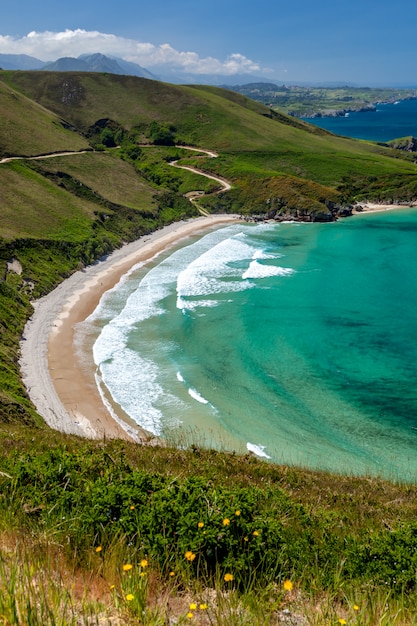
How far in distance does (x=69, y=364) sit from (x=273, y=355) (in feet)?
59.8

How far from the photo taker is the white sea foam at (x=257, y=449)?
28516mm

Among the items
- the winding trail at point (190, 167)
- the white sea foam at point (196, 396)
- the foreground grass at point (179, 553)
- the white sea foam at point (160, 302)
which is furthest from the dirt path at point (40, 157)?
the foreground grass at point (179, 553)

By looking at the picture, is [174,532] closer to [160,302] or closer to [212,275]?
[160,302]

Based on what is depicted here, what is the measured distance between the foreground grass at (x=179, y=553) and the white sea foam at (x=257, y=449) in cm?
1579

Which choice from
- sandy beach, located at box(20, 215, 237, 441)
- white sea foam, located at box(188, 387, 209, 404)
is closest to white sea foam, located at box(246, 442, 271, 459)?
white sea foam, located at box(188, 387, 209, 404)

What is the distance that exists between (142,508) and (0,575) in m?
4.02

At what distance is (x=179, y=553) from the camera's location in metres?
7.45

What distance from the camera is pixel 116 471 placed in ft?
36.9

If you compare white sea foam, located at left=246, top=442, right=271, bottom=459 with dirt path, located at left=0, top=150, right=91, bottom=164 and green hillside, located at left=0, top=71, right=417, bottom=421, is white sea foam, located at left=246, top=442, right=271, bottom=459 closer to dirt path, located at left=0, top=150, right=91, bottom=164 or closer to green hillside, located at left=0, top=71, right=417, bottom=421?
green hillside, located at left=0, top=71, right=417, bottom=421

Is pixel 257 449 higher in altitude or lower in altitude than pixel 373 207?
lower

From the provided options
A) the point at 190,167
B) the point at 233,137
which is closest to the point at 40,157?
the point at 190,167

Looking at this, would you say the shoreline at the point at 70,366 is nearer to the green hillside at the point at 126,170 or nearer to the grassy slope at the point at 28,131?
the green hillside at the point at 126,170

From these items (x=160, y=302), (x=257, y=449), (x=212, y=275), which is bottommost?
(x=257, y=449)

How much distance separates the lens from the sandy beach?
Answer: 32125 millimetres
